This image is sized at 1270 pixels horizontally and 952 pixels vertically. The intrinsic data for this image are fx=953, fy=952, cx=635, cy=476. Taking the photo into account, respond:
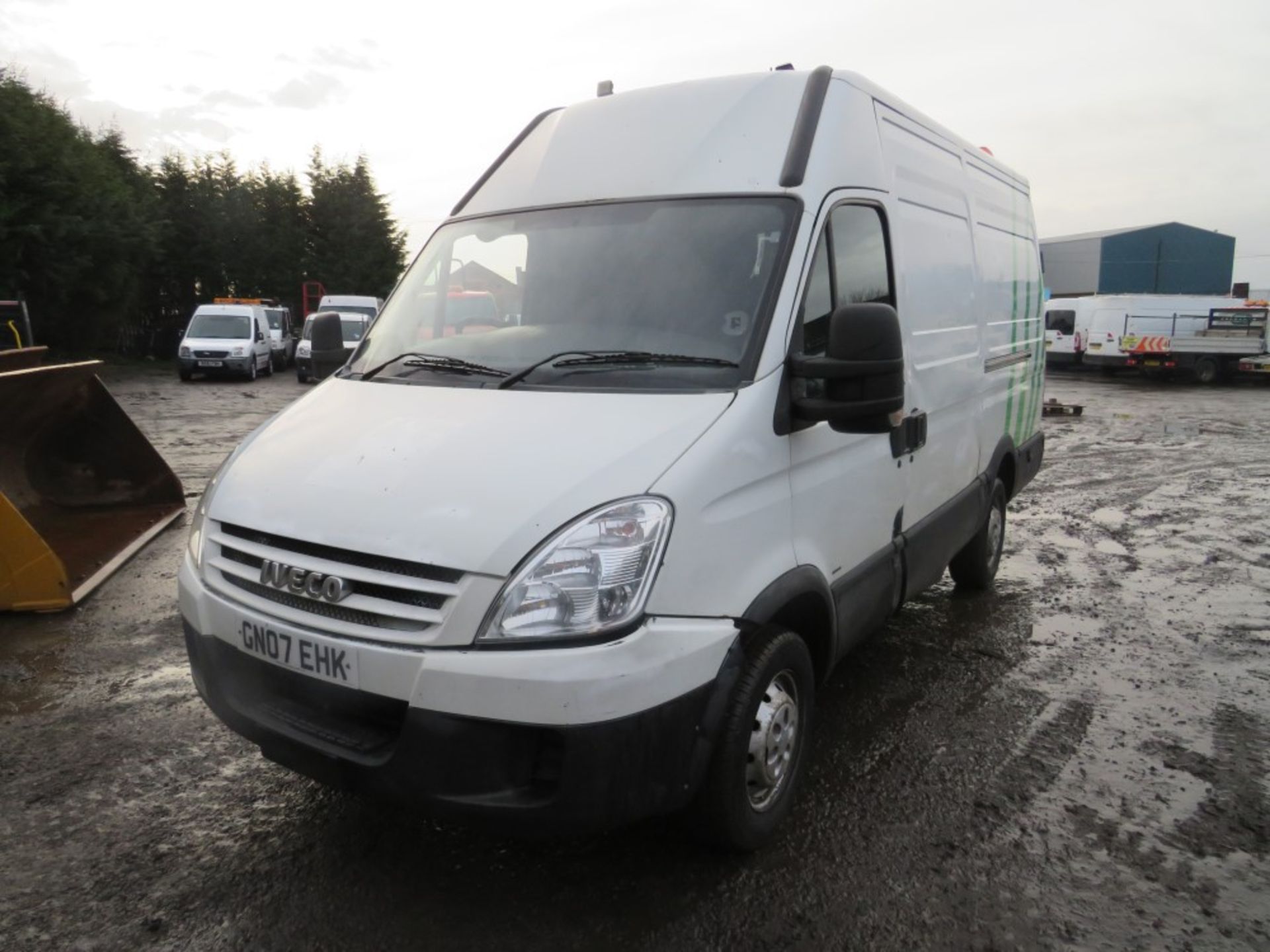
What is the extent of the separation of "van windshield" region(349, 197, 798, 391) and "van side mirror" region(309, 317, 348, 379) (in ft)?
1.59

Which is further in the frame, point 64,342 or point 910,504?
point 64,342

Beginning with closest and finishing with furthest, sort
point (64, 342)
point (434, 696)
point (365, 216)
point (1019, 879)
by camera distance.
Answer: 1. point (434, 696)
2. point (1019, 879)
3. point (64, 342)
4. point (365, 216)

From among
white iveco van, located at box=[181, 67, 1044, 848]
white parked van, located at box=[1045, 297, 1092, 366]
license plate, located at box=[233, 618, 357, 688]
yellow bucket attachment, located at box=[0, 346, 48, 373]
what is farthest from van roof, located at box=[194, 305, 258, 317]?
license plate, located at box=[233, 618, 357, 688]

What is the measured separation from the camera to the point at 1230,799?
3551 millimetres

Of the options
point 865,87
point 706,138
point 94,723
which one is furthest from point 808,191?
point 94,723

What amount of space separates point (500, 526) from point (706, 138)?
190 cm

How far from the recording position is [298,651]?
8.62 feet

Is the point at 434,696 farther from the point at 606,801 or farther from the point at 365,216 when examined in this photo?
the point at 365,216

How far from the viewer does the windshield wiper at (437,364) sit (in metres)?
3.34

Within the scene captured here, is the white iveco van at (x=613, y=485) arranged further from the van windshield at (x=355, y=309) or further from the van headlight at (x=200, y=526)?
the van windshield at (x=355, y=309)

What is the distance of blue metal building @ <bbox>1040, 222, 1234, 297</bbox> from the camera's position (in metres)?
49.5

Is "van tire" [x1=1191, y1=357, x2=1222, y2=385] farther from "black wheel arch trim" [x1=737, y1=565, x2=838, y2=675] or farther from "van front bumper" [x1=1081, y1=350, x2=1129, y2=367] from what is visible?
"black wheel arch trim" [x1=737, y1=565, x2=838, y2=675]

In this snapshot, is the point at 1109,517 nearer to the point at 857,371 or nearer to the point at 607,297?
the point at 857,371

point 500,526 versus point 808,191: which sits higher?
point 808,191
